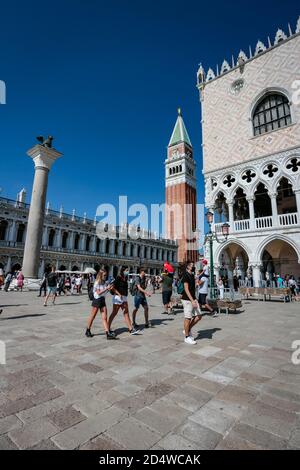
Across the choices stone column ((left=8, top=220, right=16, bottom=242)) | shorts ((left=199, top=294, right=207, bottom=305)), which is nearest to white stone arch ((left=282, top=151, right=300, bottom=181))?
shorts ((left=199, top=294, right=207, bottom=305))

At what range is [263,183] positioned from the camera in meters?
17.5

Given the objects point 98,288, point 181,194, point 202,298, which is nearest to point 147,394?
point 98,288

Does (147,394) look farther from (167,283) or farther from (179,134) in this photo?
(179,134)

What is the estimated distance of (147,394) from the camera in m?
2.71

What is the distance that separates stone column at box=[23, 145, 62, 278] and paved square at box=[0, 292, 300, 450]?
13866 millimetres

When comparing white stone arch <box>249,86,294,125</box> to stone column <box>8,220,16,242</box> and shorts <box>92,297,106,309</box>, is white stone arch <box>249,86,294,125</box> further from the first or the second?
stone column <box>8,220,16,242</box>

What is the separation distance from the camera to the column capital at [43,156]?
18.3m

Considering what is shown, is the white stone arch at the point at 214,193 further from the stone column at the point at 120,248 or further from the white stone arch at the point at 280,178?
the stone column at the point at 120,248

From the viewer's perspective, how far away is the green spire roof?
6862 cm

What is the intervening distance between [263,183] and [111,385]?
1786cm

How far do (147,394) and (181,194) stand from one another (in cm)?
6224

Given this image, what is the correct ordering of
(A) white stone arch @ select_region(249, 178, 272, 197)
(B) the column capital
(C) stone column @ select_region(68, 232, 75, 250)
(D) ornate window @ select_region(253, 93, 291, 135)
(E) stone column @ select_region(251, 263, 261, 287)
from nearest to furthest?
1. (E) stone column @ select_region(251, 263, 261, 287)
2. (A) white stone arch @ select_region(249, 178, 272, 197)
3. (D) ornate window @ select_region(253, 93, 291, 135)
4. (B) the column capital
5. (C) stone column @ select_region(68, 232, 75, 250)

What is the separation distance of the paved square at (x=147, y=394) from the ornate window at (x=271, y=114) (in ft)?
58.1

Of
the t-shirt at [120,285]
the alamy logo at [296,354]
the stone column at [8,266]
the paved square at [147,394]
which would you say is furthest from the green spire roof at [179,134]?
the paved square at [147,394]
